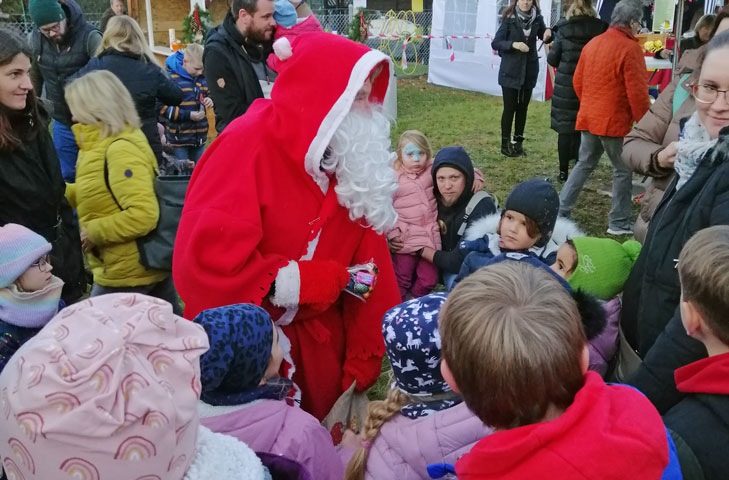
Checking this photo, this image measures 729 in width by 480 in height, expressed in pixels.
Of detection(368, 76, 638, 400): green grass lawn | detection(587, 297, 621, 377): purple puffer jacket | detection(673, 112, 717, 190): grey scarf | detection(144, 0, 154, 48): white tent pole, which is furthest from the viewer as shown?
detection(144, 0, 154, 48): white tent pole

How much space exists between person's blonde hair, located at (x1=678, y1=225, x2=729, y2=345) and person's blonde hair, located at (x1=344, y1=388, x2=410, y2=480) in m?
0.83

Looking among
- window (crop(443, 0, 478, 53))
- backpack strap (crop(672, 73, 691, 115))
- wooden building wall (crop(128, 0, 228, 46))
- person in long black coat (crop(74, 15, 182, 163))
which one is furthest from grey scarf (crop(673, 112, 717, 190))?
wooden building wall (crop(128, 0, 228, 46))

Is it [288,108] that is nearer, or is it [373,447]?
[373,447]

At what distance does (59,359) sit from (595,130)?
17.6ft

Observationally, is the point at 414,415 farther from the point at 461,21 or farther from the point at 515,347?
the point at 461,21

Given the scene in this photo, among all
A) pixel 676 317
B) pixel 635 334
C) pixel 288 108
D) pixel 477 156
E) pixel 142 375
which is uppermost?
pixel 288 108

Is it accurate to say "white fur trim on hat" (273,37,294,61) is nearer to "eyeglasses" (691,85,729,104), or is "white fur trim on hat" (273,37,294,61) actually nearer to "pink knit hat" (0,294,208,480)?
"pink knit hat" (0,294,208,480)

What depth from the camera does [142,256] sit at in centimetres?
342

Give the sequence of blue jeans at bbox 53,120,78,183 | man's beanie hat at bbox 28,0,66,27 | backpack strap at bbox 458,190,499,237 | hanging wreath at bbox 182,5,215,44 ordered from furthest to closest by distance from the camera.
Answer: hanging wreath at bbox 182,5,215,44, man's beanie hat at bbox 28,0,66,27, blue jeans at bbox 53,120,78,183, backpack strap at bbox 458,190,499,237

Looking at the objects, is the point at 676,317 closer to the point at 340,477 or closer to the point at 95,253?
the point at 340,477

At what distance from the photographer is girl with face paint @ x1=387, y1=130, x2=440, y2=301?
12.0ft

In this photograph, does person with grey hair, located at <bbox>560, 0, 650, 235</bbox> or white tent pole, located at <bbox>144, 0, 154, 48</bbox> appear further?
white tent pole, located at <bbox>144, 0, 154, 48</bbox>

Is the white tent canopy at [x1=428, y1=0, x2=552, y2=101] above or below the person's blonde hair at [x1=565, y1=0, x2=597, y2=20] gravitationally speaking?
below

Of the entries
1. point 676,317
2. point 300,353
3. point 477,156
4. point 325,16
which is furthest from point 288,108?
point 325,16
